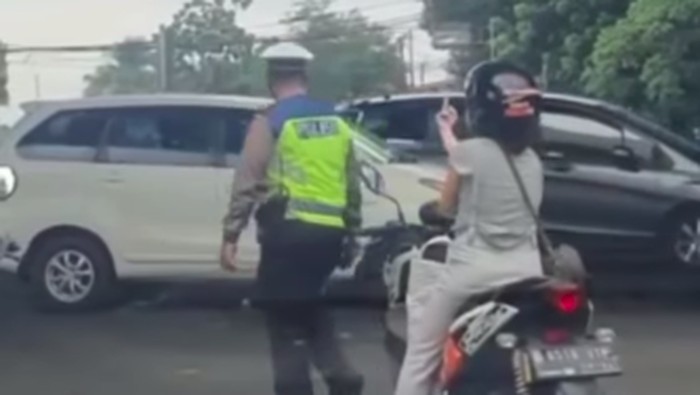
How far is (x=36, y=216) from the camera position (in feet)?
46.1

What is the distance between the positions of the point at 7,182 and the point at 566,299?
25.7ft

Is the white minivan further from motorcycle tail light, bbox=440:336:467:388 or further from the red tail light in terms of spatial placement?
the red tail light

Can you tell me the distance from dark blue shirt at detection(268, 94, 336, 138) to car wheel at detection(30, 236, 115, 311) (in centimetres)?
539

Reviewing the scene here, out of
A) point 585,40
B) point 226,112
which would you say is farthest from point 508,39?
point 226,112

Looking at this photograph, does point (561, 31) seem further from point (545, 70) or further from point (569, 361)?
point (569, 361)

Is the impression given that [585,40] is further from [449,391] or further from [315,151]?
[449,391]

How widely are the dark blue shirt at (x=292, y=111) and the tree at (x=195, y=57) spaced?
703 cm

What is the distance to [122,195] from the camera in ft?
46.2

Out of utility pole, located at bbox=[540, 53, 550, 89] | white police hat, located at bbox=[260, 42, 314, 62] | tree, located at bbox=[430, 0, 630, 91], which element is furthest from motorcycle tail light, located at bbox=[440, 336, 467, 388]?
utility pole, located at bbox=[540, 53, 550, 89]

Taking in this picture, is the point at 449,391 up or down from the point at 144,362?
up

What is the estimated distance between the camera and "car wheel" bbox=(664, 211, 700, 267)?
1505 cm

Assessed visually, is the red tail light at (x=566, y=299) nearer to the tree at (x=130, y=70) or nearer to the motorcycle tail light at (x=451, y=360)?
the motorcycle tail light at (x=451, y=360)

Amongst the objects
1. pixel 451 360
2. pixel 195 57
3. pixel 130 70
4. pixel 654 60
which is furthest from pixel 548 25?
pixel 451 360

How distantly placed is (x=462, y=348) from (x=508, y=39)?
11.2 m
